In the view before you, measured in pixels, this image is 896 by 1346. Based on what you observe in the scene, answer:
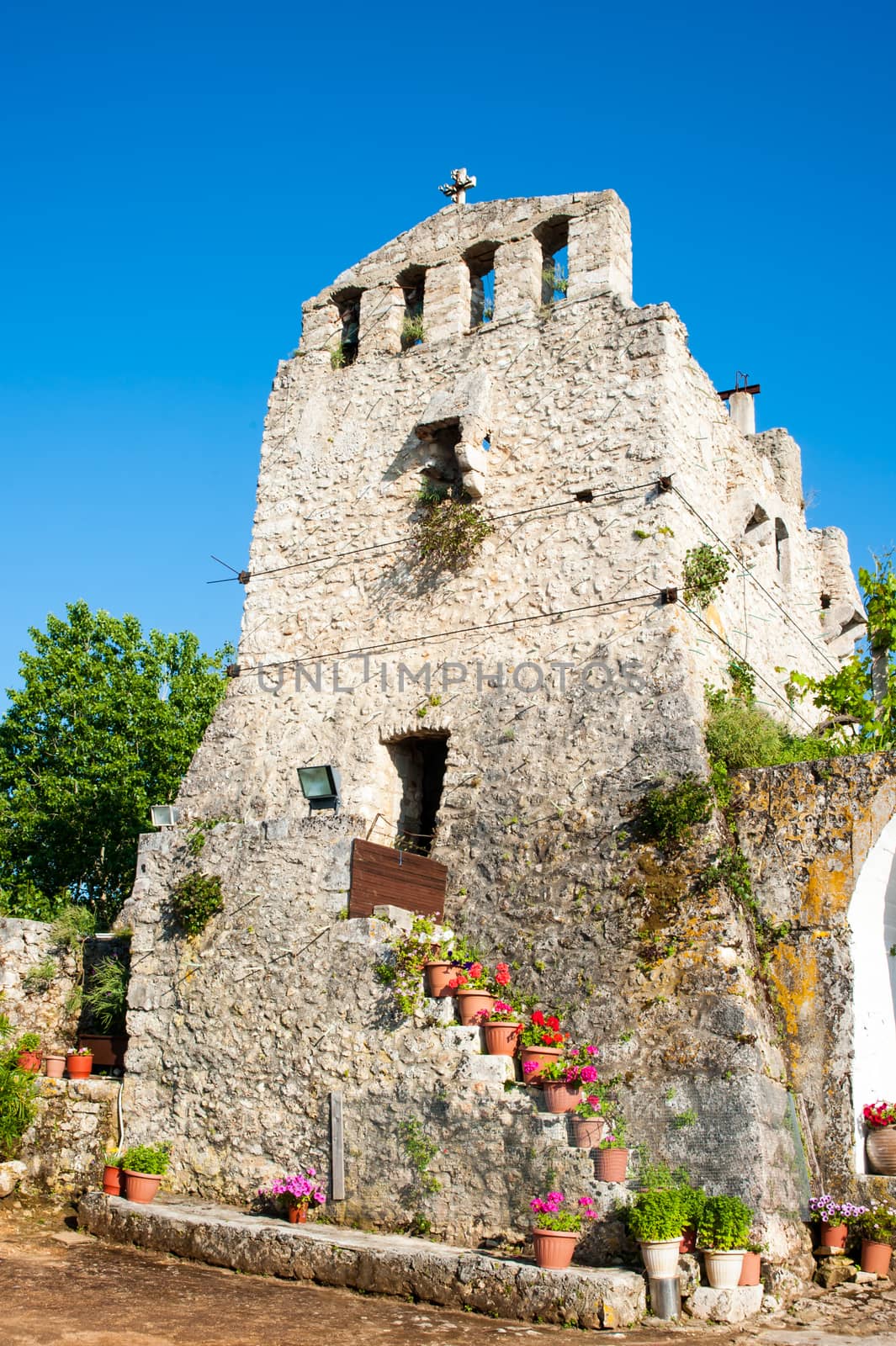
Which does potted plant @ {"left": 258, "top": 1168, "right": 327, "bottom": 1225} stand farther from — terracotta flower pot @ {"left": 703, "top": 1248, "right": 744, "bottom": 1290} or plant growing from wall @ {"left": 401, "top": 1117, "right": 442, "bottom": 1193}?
terracotta flower pot @ {"left": 703, "top": 1248, "right": 744, "bottom": 1290}

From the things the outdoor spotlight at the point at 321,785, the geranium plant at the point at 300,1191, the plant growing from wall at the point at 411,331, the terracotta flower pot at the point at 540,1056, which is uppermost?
the plant growing from wall at the point at 411,331

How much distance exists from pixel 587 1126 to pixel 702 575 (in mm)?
5305

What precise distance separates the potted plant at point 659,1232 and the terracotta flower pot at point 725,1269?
0.89ft

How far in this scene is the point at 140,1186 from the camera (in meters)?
9.57

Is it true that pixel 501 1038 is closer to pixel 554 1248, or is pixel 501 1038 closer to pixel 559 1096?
pixel 559 1096

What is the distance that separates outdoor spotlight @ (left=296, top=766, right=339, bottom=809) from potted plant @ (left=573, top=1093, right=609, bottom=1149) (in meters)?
3.76

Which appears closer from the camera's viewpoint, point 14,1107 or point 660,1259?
point 660,1259

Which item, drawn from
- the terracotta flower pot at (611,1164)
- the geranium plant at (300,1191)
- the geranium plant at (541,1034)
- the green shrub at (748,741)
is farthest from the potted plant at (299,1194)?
the green shrub at (748,741)

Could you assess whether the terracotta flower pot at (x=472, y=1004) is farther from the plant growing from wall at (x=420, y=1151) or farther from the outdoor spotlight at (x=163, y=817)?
the outdoor spotlight at (x=163, y=817)

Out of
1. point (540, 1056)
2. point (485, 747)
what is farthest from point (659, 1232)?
point (485, 747)

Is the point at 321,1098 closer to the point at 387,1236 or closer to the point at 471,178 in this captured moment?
the point at 387,1236

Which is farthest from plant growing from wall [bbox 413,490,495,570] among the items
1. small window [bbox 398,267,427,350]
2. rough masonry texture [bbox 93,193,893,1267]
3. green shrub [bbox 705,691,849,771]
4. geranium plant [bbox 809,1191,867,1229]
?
geranium plant [bbox 809,1191,867,1229]

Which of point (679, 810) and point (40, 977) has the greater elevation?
point (679, 810)

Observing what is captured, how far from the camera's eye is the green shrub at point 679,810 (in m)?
9.55
